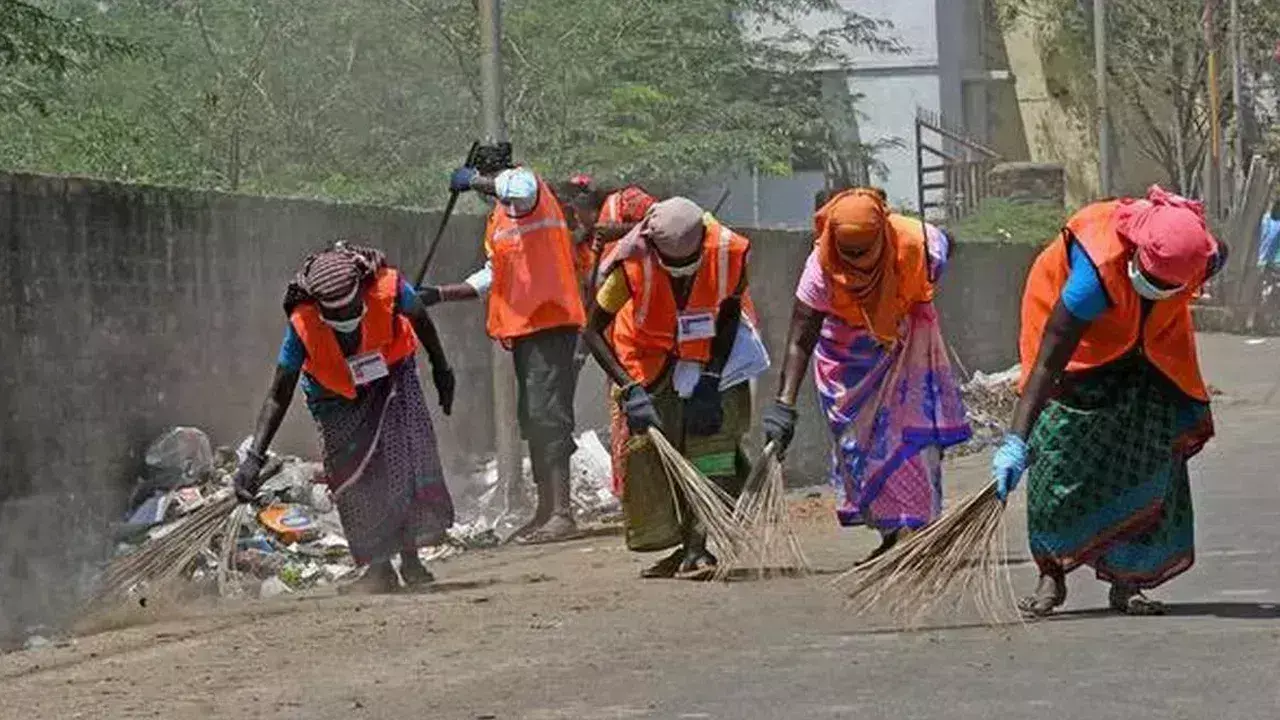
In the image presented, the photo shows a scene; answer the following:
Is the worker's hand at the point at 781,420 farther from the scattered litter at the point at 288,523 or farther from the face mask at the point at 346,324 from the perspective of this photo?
the scattered litter at the point at 288,523

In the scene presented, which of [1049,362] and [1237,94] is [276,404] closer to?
[1049,362]

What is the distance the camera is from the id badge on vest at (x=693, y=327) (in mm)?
10555

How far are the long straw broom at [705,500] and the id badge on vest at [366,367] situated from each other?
1100 millimetres

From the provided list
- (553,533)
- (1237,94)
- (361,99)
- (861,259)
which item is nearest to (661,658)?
(861,259)

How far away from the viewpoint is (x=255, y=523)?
12.2m

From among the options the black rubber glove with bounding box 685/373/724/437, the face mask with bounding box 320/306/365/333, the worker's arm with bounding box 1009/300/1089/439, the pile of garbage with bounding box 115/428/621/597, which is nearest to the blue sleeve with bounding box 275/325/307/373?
the face mask with bounding box 320/306/365/333

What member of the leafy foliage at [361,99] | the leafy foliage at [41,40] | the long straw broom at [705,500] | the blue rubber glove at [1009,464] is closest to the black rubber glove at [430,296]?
the long straw broom at [705,500]

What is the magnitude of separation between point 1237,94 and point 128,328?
2705 cm

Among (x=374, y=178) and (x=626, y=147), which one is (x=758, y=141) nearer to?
(x=626, y=147)

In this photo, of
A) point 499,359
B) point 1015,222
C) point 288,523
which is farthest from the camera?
point 1015,222

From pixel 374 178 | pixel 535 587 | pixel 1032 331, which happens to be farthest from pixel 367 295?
pixel 374 178

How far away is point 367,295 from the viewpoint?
413 inches

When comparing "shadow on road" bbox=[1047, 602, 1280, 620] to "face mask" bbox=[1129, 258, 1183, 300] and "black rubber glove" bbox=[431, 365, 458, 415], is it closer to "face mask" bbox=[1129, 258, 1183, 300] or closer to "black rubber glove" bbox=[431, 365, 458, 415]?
"face mask" bbox=[1129, 258, 1183, 300]

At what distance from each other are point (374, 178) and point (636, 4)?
5.11 m
